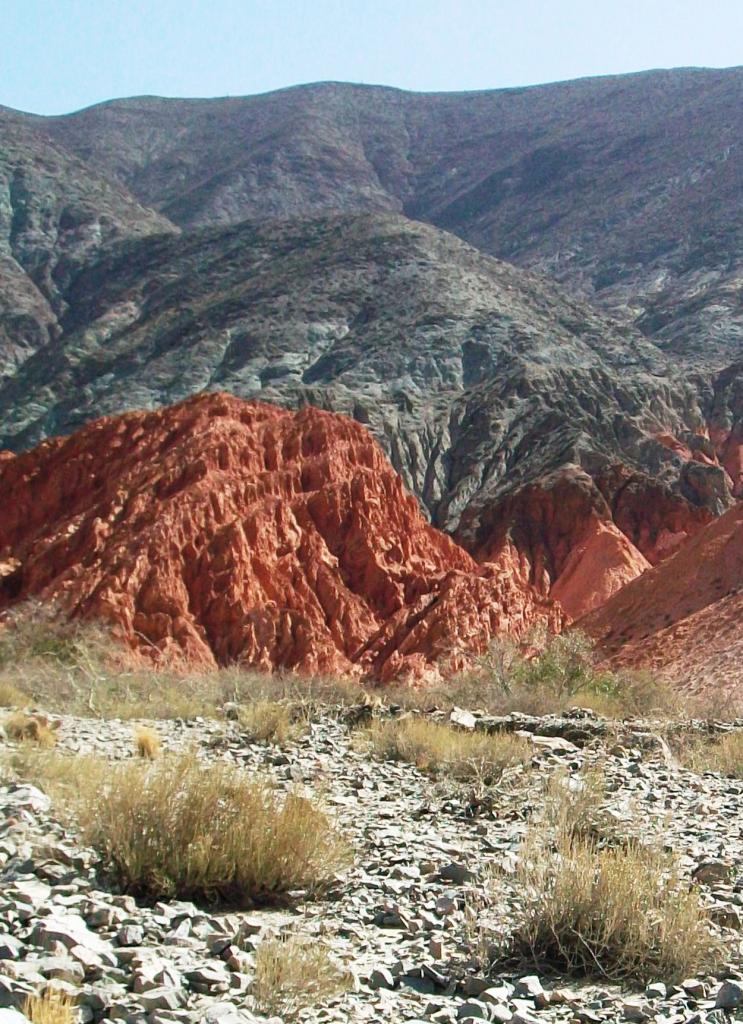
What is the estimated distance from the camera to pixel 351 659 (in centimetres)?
Answer: 4453

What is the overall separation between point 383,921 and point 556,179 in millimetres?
160319

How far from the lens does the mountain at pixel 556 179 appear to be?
380 feet

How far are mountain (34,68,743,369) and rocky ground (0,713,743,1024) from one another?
84.9 meters

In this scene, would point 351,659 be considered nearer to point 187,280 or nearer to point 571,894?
point 571,894

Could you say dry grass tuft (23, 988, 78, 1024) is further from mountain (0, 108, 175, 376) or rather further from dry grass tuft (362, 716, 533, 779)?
mountain (0, 108, 175, 376)

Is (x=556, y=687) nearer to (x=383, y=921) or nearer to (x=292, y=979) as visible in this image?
(x=383, y=921)

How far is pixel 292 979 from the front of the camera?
5734mm

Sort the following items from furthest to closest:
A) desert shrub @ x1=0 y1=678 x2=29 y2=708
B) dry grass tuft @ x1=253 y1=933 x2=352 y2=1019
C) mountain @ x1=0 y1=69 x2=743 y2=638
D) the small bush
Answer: mountain @ x1=0 y1=69 x2=743 y2=638, desert shrub @ x1=0 y1=678 x2=29 y2=708, the small bush, dry grass tuft @ x1=253 y1=933 x2=352 y2=1019

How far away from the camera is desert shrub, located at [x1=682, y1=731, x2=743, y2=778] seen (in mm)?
13227

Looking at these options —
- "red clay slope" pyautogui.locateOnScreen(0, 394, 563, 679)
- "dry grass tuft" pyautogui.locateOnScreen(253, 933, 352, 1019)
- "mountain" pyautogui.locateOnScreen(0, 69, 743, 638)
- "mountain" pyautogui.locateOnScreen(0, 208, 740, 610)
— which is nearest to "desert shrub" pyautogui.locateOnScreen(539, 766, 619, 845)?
"dry grass tuft" pyautogui.locateOnScreen(253, 933, 352, 1019)

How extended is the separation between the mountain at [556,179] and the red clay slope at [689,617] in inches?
2137

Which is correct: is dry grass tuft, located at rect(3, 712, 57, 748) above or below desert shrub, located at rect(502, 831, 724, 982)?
below

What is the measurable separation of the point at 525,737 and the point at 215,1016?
896 cm

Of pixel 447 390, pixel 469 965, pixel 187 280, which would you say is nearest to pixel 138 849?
pixel 469 965
